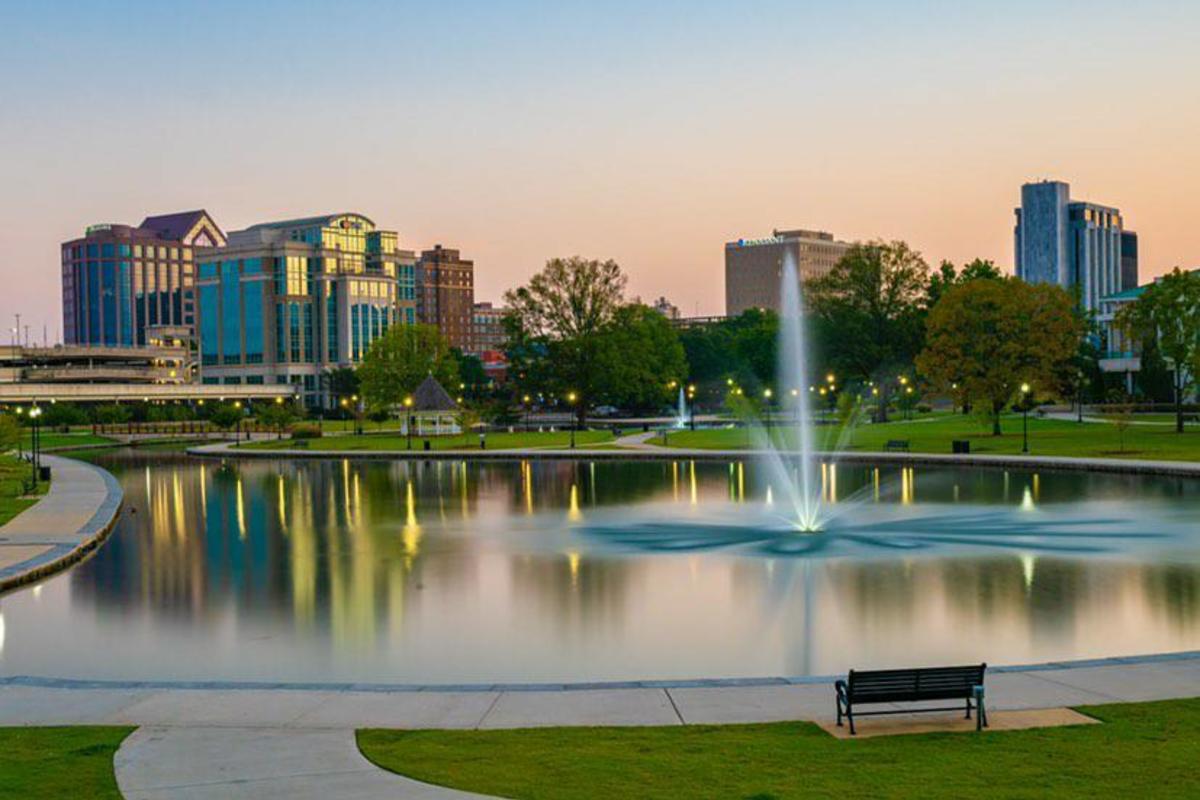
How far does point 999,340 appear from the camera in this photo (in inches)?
3073

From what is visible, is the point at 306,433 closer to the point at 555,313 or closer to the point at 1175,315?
the point at 555,313

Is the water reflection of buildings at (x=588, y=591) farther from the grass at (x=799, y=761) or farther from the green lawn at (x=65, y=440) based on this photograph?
the green lawn at (x=65, y=440)

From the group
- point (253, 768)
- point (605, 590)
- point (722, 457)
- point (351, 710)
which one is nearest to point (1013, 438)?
point (722, 457)

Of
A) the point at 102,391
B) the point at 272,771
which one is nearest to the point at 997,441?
the point at 272,771

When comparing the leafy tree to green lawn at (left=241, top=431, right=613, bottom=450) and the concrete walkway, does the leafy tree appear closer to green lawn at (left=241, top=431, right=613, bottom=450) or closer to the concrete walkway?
green lawn at (left=241, top=431, right=613, bottom=450)

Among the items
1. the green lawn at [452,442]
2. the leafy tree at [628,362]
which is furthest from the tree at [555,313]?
the green lawn at [452,442]

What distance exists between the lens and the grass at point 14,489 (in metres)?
40.2

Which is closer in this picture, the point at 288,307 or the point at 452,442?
the point at 452,442

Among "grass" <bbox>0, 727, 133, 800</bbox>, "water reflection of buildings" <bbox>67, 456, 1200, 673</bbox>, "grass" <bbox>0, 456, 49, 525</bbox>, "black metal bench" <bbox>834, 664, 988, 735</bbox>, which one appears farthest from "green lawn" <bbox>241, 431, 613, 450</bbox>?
"black metal bench" <bbox>834, 664, 988, 735</bbox>

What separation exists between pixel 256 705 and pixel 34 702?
114 inches

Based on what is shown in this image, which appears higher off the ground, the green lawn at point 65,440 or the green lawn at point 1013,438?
the green lawn at point 1013,438

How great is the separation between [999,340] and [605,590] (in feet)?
196

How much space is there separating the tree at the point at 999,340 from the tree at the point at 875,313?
67.7 feet

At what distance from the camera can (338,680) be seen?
17.2 m
